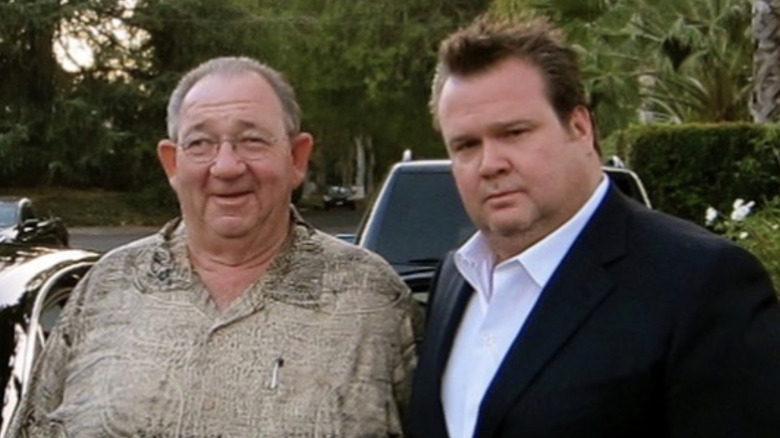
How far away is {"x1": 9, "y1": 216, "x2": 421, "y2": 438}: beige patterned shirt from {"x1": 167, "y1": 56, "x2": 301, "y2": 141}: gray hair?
0.29 m

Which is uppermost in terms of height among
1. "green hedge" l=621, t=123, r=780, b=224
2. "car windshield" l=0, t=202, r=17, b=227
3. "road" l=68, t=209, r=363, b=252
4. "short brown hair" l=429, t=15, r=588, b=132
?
"short brown hair" l=429, t=15, r=588, b=132

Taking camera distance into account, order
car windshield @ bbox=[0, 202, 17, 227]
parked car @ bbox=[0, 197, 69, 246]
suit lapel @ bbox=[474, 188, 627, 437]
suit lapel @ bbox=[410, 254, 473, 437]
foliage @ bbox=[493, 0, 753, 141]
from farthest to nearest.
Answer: car windshield @ bbox=[0, 202, 17, 227]
foliage @ bbox=[493, 0, 753, 141]
parked car @ bbox=[0, 197, 69, 246]
suit lapel @ bbox=[410, 254, 473, 437]
suit lapel @ bbox=[474, 188, 627, 437]

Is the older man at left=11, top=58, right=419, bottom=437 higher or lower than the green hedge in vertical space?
higher

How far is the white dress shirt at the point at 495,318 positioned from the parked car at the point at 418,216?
467 cm

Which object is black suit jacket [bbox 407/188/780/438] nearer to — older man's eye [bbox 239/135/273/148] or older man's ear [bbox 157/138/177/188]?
older man's eye [bbox 239/135/273/148]

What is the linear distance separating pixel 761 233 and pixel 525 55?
4960 millimetres

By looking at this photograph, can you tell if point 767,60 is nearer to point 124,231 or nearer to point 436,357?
point 436,357

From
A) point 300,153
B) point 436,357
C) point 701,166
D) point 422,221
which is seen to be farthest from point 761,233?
point 701,166

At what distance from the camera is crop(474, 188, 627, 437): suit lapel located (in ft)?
8.02

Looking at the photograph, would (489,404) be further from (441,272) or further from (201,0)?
(201,0)

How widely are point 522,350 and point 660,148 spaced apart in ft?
34.5

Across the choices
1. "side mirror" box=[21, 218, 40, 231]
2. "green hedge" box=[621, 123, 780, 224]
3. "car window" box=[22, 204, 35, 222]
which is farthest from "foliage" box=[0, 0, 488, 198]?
"green hedge" box=[621, 123, 780, 224]

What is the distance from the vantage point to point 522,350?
2.48 meters

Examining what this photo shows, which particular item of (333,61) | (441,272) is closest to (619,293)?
(441,272)
